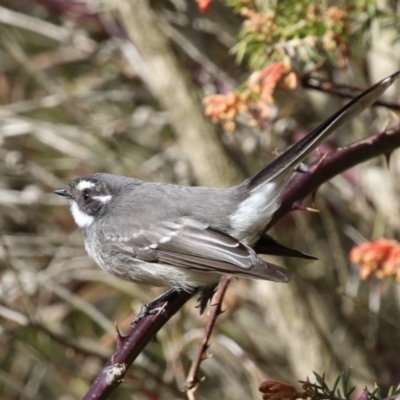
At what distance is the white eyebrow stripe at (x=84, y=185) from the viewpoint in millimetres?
3893

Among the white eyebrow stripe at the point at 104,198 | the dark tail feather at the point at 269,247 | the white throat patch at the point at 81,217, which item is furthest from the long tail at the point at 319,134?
the white throat patch at the point at 81,217

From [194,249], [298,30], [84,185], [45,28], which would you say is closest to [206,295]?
[194,249]

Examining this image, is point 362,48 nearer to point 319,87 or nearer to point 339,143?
point 339,143

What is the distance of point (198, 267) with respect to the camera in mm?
3221

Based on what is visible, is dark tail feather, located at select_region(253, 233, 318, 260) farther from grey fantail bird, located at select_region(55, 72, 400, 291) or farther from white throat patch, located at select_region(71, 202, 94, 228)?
white throat patch, located at select_region(71, 202, 94, 228)

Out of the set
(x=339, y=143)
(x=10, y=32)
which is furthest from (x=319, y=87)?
(x=10, y=32)

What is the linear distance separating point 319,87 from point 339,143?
1855mm

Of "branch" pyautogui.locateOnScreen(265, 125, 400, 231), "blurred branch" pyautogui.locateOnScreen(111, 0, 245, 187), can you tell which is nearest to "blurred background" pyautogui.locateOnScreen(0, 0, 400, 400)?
"blurred branch" pyautogui.locateOnScreen(111, 0, 245, 187)

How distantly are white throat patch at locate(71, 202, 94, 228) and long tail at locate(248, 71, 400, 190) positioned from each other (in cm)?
94

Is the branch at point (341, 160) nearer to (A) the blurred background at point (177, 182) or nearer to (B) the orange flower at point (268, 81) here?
(B) the orange flower at point (268, 81)

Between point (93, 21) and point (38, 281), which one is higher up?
point (93, 21)

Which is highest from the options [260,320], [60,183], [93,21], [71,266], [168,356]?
[93,21]

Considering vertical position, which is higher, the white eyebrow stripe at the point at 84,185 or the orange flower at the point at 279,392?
the white eyebrow stripe at the point at 84,185

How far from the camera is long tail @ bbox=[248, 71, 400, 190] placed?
257 cm
